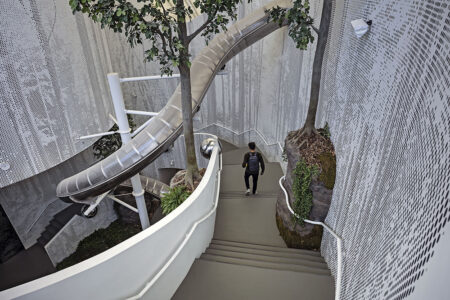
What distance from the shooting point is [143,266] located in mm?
3252

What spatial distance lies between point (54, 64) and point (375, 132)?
727 centimetres

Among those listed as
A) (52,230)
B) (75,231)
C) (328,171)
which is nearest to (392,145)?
(328,171)

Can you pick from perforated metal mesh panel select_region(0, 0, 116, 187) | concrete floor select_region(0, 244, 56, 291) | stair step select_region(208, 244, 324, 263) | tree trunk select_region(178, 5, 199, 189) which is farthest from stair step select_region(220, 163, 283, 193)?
concrete floor select_region(0, 244, 56, 291)

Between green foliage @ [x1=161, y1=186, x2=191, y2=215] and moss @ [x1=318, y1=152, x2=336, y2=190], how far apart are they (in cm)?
278

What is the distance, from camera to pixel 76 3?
327cm

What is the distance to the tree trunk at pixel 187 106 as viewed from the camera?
15.6 feet

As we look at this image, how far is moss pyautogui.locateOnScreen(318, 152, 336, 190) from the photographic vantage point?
4344 millimetres

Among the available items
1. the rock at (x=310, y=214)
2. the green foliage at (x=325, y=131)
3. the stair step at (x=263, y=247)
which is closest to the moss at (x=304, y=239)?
the rock at (x=310, y=214)

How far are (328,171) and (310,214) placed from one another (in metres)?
0.88

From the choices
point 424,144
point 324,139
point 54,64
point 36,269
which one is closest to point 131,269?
point 424,144

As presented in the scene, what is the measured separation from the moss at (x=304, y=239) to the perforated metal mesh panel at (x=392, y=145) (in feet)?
2.31

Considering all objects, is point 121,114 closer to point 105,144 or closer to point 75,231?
point 105,144

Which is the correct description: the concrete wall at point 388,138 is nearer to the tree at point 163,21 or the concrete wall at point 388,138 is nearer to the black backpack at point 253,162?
the black backpack at point 253,162

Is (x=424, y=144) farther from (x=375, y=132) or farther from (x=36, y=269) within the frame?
(x=36, y=269)
